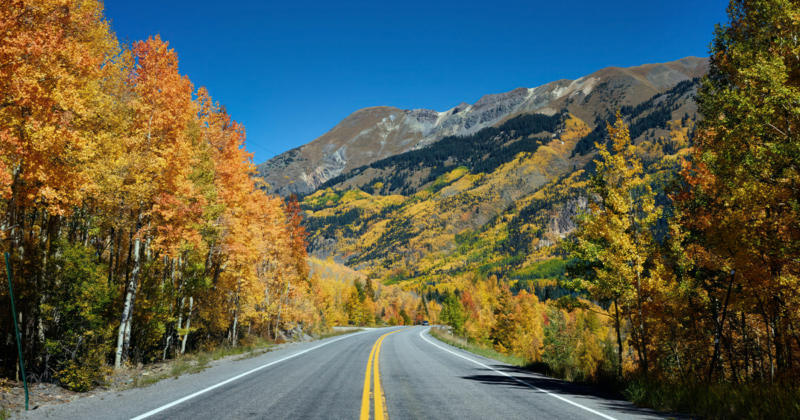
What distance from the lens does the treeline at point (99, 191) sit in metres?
9.77

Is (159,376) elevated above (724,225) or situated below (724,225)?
below

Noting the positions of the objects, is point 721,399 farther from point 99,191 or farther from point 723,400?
point 99,191

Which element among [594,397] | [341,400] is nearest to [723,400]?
[594,397]

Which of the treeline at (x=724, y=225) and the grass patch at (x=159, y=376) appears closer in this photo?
the grass patch at (x=159, y=376)

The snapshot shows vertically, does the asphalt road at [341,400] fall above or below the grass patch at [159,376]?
above

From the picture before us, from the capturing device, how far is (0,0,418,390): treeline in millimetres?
9773

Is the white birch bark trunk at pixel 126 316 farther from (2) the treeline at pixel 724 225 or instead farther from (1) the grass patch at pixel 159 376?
(2) the treeline at pixel 724 225

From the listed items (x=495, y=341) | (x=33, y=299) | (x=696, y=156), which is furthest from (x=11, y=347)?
(x=495, y=341)

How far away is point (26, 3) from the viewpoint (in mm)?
10109

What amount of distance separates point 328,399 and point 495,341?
201 ft

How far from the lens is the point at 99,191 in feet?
40.3

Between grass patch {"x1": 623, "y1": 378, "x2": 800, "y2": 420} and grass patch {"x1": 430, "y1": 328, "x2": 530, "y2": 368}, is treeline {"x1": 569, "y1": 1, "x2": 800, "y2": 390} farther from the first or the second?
grass patch {"x1": 430, "y1": 328, "x2": 530, "y2": 368}

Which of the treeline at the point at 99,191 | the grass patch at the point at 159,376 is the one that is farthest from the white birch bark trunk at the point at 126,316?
the grass patch at the point at 159,376

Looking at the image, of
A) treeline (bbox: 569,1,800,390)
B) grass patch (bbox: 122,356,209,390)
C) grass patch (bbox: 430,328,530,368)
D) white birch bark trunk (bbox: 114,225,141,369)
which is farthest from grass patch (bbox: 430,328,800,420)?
white birch bark trunk (bbox: 114,225,141,369)
